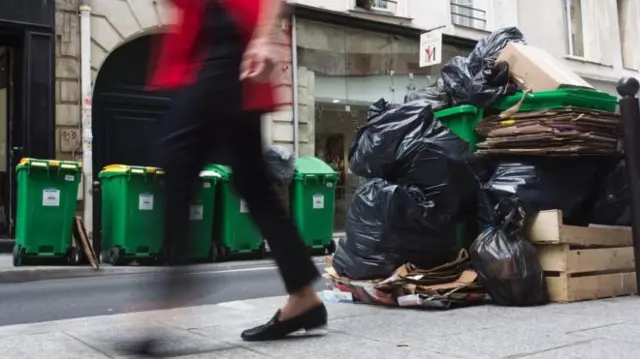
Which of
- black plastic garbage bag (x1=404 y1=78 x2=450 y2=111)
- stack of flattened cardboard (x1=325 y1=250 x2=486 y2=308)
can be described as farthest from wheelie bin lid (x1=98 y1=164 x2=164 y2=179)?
stack of flattened cardboard (x1=325 y1=250 x2=486 y2=308)

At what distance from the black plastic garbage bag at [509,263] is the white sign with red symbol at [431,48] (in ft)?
33.0

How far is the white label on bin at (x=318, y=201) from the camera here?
9.84 m

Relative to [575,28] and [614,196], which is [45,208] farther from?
[575,28]

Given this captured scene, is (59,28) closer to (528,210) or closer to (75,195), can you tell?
(75,195)

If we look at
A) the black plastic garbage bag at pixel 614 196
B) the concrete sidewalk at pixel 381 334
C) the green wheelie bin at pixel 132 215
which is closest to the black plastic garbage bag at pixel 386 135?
the concrete sidewalk at pixel 381 334

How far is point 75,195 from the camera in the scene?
839 cm

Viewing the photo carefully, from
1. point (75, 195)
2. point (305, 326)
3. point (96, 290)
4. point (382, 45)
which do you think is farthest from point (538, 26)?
point (305, 326)

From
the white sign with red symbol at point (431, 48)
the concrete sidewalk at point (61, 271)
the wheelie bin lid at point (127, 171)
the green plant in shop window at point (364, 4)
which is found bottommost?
the concrete sidewalk at point (61, 271)

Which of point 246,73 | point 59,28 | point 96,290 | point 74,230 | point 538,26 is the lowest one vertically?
point 96,290

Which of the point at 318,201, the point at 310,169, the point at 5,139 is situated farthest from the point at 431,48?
the point at 5,139

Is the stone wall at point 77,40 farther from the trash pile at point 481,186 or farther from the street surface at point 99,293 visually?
the trash pile at point 481,186

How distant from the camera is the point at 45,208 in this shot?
8.20 meters

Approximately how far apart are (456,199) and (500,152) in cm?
41

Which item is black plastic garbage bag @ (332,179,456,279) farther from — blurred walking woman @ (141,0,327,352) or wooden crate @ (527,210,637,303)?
blurred walking woman @ (141,0,327,352)
